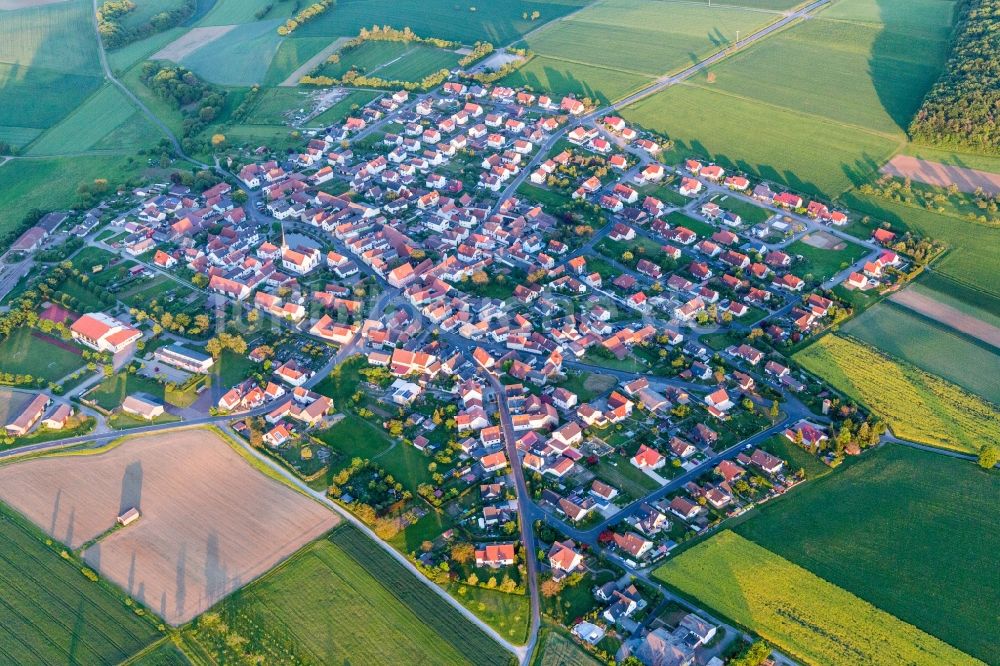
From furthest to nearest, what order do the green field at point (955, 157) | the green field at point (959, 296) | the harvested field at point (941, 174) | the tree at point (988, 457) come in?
the green field at point (955, 157), the harvested field at point (941, 174), the green field at point (959, 296), the tree at point (988, 457)

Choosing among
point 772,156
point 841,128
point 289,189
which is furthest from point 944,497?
point 289,189

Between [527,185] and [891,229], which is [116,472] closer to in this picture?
[527,185]

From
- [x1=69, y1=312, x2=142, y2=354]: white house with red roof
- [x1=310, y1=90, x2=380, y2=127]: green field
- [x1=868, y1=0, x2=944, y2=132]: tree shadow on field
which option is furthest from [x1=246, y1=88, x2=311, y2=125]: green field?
[x1=868, y1=0, x2=944, y2=132]: tree shadow on field

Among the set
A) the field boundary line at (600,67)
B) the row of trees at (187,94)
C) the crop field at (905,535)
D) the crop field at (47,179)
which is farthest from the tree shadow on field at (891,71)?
the crop field at (47,179)

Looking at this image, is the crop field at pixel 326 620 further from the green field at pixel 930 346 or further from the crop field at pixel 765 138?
the crop field at pixel 765 138

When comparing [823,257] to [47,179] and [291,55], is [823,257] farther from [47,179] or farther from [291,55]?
[47,179]

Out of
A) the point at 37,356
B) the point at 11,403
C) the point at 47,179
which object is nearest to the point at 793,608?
the point at 11,403

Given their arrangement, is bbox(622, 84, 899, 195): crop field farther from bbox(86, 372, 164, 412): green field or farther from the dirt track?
bbox(86, 372, 164, 412): green field
